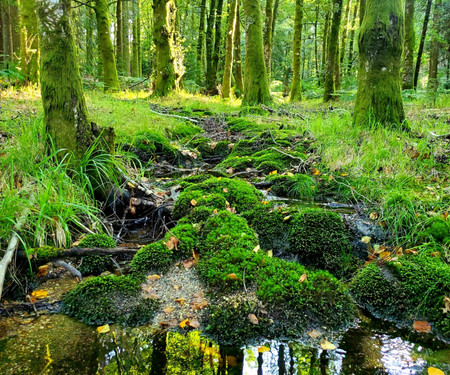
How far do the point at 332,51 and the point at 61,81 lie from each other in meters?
11.8

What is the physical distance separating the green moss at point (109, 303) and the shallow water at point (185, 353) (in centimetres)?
9

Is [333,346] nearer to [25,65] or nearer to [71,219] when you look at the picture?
[71,219]

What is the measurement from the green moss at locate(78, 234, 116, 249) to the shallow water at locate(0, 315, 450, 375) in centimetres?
73

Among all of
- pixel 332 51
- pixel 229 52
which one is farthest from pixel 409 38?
pixel 229 52

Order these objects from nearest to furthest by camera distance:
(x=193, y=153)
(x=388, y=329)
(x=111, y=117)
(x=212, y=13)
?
(x=388, y=329)
(x=193, y=153)
(x=111, y=117)
(x=212, y=13)

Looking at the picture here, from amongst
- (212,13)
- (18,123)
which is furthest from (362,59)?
(212,13)

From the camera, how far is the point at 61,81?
3.04 meters

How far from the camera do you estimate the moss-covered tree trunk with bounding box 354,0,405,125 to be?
5.05 meters

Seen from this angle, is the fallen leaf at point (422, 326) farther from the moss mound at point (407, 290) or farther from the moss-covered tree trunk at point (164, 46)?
the moss-covered tree trunk at point (164, 46)

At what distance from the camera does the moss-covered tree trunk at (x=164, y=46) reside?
1120 cm

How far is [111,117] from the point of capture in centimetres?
645

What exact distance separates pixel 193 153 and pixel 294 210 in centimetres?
294

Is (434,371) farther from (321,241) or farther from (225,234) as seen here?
(225,234)

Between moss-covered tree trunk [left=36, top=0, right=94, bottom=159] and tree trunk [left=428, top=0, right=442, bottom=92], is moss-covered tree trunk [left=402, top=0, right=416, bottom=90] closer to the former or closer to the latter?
tree trunk [left=428, top=0, right=442, bottom=92]
